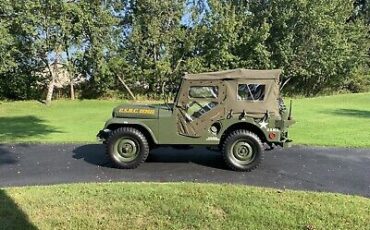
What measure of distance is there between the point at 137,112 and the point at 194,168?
1.55 metres

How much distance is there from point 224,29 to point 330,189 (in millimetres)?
21233

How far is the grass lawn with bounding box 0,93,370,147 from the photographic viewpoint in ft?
42.1

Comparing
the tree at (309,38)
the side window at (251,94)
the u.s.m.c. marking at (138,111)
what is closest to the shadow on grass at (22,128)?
the u.s.m.c. marking at (138,111)

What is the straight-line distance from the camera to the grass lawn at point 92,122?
42.1 feet

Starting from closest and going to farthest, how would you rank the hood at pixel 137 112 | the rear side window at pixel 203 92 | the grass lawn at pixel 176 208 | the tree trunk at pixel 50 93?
the grass lawn at pixel 176 208 → the rear side window at pixel 203 92 → the hood at pixel 137 112 → the tree trunk at pixel 50 93

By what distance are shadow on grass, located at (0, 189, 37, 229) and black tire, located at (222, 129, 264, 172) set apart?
3.86 m

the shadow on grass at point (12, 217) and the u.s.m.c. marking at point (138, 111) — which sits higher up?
the u.s.m.c. marking at point (138, 111)

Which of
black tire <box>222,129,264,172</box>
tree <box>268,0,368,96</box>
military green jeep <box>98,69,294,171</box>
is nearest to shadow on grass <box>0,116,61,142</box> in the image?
military green jeep <box>98,69,294,171</box>

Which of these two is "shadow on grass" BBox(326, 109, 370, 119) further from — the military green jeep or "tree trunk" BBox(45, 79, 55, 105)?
"tree trunk" BBox(45, 79, 55, 105)

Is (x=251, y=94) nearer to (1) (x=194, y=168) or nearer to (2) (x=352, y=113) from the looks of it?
(1) (x=194, y=168)

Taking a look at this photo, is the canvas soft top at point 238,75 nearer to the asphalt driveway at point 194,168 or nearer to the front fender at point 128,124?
the front fender at point 128,124

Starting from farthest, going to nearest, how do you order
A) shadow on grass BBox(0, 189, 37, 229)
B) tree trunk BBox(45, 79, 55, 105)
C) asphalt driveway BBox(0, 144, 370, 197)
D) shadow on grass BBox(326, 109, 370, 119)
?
tree trunk BBox(45, 79, 55, 105)
shadow on grass BBox(326, 109, 370, 119)
asphalt driveway BBox(0, 144, 370, 197)
shadow on grass BBox(0, 189, 37, 229)

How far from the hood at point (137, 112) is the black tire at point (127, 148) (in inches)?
12.0

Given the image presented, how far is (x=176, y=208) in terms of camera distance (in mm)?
6652
